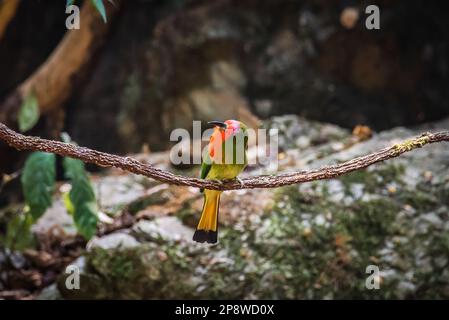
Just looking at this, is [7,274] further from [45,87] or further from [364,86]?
[364,86]

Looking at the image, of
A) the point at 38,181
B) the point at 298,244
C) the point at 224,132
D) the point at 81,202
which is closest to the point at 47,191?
the point at 38,181

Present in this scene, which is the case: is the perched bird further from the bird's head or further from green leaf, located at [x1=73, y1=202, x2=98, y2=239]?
green leaf, located at [x1=73, y1=202, x2=98, y2=239]

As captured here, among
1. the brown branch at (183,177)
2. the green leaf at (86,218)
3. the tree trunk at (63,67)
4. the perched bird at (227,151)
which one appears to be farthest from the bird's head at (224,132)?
the tree trunk at (63,67)

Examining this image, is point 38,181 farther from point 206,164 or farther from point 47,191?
point 206,164

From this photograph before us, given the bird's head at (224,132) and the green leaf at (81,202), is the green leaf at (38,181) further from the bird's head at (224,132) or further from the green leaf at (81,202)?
the bird's head at (224,132)

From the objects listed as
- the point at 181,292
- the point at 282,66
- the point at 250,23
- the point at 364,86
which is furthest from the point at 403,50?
the point at 181,292
